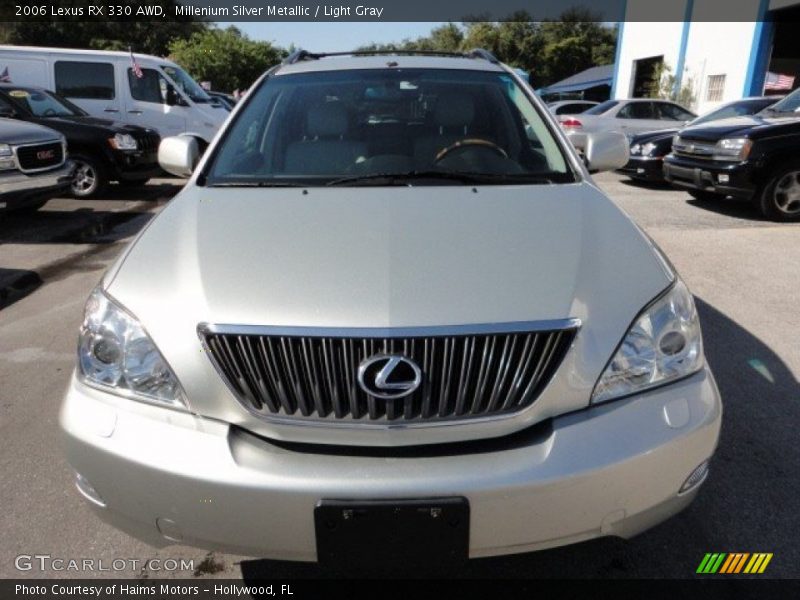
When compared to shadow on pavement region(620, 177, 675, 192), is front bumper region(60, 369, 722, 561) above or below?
above

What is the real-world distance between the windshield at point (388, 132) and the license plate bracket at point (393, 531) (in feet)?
4.48

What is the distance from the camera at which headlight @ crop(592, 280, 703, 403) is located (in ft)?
5.49

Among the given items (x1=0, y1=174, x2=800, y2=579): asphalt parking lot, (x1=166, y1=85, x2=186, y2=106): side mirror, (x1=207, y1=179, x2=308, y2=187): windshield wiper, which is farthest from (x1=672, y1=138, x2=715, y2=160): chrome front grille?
(x1=166, y1=85, x2=186, y2=106): side mirror

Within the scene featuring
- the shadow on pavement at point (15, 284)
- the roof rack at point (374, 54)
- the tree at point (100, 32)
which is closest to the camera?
the roof rack at point (374, 54)

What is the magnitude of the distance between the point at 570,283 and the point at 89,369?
1373 mm

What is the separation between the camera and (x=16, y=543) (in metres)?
2.16

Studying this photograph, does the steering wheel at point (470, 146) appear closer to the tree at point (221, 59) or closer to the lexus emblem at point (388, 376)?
the lexus emblem at point (388, 376)

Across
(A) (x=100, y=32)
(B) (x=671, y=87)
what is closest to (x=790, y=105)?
(B) (x=671, y=87)

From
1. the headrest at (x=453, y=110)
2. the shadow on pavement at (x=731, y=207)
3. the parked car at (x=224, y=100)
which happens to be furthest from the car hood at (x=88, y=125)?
the shadow on pavement at (x=731, y=207)

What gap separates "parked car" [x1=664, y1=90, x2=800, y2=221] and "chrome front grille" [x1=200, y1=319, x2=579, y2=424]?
21.7ft

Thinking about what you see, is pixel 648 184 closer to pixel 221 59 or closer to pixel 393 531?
pixel 393 531

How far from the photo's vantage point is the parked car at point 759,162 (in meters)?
6.95

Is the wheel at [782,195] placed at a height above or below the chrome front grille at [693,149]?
below

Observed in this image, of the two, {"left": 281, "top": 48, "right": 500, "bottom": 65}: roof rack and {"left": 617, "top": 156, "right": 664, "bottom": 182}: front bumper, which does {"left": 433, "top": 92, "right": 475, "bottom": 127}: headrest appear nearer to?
{"left": 281, "top": 48, "right": 500, "bottom": 65}: roof rack
